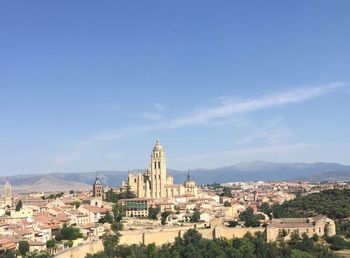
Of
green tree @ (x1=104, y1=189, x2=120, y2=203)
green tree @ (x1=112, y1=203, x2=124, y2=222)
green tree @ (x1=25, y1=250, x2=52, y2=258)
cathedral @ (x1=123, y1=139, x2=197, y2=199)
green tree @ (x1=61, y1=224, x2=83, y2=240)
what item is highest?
cathedral @ (x1=123, y1=139, x2=197, y2=199)

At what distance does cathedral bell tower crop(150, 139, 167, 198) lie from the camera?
5222 centimetres

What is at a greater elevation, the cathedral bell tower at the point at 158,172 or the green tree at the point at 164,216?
the cathedral bell tower at the point at 158,172

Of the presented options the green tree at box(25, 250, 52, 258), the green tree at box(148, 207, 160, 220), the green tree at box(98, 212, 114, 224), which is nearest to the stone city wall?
the green tree at box(25, 250, 52, 258)

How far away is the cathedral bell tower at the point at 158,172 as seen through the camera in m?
52.2

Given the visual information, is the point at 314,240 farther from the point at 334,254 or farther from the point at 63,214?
the point at 63,214

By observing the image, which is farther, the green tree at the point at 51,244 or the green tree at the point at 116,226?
the green tree at the point at 116,226

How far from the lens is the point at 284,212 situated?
49000 mm

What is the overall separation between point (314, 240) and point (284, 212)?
480 inches

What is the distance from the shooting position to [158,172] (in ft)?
171

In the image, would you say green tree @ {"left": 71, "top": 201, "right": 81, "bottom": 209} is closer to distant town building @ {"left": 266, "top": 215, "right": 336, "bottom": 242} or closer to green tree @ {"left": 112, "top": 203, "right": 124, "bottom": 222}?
green tree @ {"left": 112, "top": 203, "right": 124, "bottom": 222}

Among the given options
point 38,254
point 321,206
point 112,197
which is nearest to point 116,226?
point 38,254

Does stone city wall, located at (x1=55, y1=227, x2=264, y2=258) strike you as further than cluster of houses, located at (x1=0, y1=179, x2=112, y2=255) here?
No

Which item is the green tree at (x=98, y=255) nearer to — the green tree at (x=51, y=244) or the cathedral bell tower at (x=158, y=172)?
the green tree at (x=51, y=244)

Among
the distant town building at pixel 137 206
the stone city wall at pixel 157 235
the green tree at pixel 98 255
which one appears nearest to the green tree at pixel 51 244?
the stone city wall at pixel 157 235
